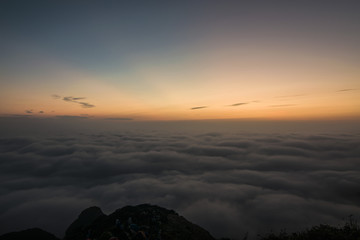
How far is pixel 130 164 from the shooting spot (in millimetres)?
154750

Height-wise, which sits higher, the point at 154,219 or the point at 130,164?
the point at 154,219

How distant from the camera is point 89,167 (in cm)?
15438

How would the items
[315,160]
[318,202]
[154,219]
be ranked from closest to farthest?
1. [154,219]
2. [318,202]
3. [315,160]

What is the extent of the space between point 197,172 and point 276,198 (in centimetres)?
6111

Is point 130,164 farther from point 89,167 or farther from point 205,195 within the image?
point 205,195

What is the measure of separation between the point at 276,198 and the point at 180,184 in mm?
52058

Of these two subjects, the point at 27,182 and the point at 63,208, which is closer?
the point at 63,208

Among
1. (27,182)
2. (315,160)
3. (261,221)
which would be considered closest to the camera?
(261,221)

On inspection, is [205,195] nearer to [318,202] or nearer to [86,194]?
[318,202]

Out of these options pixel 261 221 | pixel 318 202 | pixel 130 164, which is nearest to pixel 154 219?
pixel 261 221

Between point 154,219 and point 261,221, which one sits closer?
point 154,219

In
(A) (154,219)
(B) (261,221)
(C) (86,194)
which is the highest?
(A) (154,219)

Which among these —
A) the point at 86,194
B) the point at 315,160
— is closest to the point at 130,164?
the point at 86,194

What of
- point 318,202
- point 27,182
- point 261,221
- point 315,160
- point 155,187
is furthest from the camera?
point 315,160
